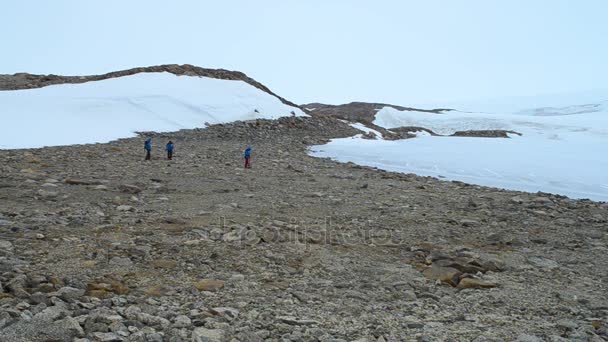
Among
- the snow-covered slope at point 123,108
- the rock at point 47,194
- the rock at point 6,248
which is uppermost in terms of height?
the snow-covered slope at point 123,108

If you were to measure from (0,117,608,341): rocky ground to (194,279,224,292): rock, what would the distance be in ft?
0.08

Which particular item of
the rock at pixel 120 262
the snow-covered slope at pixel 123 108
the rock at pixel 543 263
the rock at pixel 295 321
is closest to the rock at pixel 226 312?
the rock at pixel 295 321

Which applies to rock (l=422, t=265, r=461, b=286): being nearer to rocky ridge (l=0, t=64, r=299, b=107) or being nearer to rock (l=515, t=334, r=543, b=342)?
rock (l=515, t=334, r=543, b=342)

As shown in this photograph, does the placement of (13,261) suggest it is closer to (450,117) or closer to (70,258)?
(70,258)

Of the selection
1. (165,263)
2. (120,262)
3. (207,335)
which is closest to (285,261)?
(165,263)

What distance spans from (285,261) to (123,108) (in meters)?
21.3

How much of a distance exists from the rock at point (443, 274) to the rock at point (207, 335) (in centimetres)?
289

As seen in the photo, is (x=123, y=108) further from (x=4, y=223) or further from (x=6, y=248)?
(x=6, y=248)

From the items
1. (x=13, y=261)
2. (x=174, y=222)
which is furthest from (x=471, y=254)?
(x=13, y=261)

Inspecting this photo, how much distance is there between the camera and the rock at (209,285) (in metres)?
4.98

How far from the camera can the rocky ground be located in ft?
13.8

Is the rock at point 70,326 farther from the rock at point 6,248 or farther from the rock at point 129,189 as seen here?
the rock at point 129,189

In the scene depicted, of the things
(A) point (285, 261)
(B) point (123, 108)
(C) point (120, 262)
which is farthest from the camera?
(B) point (123, 108)

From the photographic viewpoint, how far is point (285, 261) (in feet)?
A: 20.1
